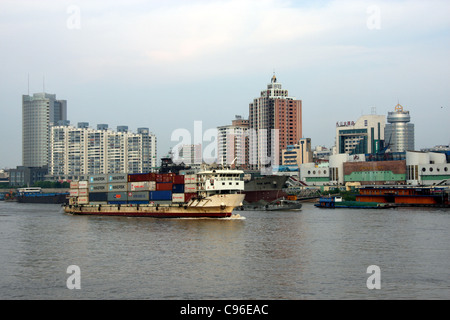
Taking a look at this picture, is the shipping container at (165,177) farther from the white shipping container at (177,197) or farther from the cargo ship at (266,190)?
the cargo ship at (266,190)

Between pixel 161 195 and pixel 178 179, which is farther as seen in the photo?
pixel 161 195

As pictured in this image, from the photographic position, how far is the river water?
103ft

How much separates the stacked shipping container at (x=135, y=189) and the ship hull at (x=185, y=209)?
4.00 feet

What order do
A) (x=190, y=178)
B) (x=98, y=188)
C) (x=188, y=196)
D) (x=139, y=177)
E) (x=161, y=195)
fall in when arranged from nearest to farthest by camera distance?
(x=188, y=196)
(x=190, y=178)
(x=161, y=195)
(x=139, y=177)
(x=98, y=188)

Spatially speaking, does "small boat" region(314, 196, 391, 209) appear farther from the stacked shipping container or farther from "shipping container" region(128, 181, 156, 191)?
"shipping container" region(128, 181, 156, 191)

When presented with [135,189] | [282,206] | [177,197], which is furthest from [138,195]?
[282,206]

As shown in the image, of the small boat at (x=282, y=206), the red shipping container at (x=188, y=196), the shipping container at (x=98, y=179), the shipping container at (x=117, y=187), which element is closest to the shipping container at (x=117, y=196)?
the shipping container at (x=117, y=187)

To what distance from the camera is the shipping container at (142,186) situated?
81.6 meters

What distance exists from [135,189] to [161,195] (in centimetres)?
578

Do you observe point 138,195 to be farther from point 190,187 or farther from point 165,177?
point 190,187

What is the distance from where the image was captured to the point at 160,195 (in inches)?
3159

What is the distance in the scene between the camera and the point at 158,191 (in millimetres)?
80688

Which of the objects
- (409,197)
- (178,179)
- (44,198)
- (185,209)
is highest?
(178,179)
